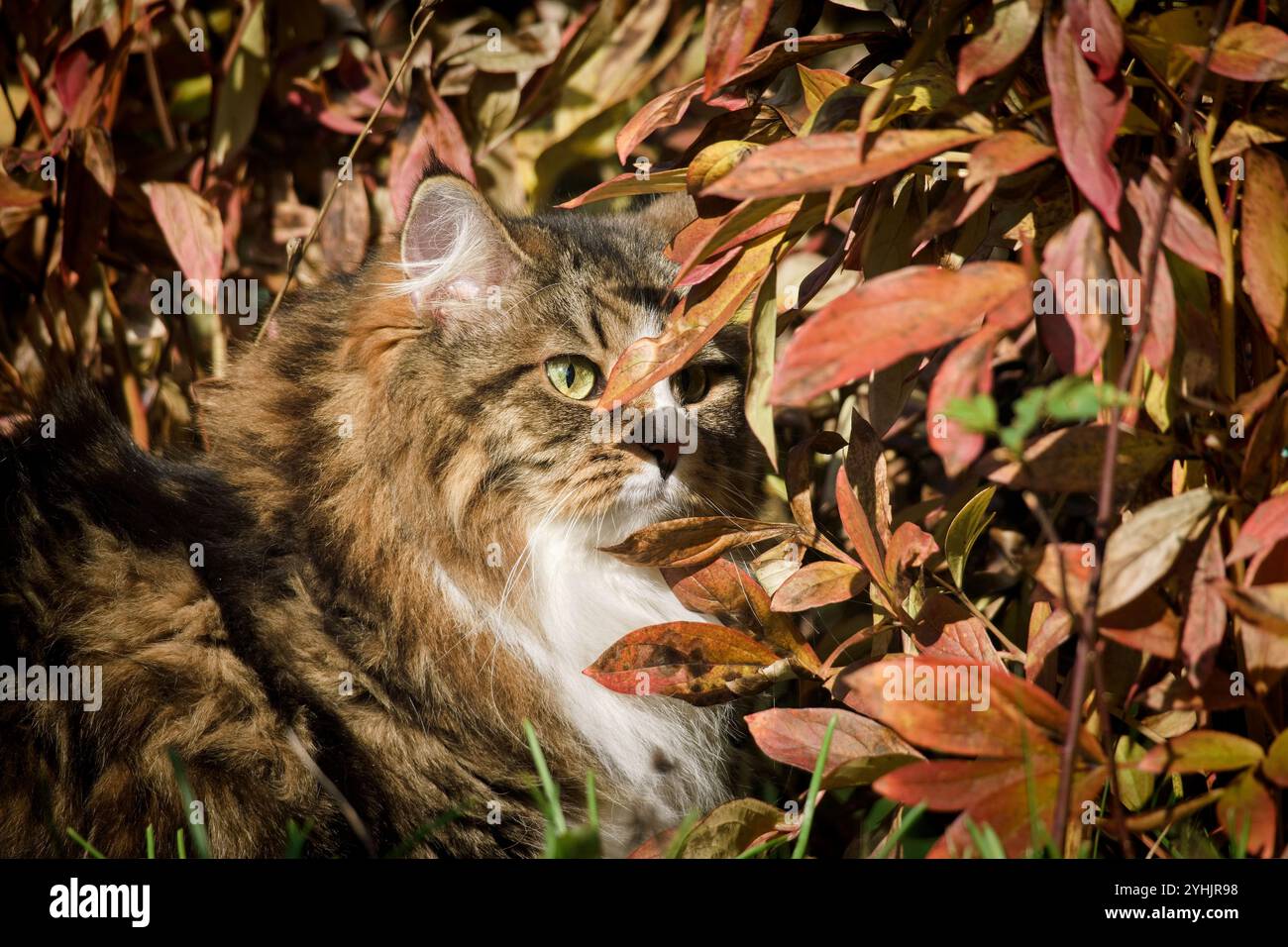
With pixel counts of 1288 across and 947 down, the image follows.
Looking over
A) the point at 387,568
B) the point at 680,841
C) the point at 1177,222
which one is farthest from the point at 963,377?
the point at 387,568

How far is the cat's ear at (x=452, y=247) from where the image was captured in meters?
2.06

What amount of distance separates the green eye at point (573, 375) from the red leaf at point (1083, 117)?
1.09 metres

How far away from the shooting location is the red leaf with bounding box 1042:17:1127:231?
4.22 ft

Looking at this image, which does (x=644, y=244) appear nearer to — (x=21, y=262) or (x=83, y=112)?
(x=83, y=112)

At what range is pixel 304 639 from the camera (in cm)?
204

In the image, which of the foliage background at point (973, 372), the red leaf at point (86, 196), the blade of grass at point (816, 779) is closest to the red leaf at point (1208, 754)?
the foliage background at point (973, 372)

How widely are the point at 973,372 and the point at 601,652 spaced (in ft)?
3.77

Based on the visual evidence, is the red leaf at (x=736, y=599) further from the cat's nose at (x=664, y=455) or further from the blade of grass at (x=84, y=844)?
the blade of grass at (x=84, y=844)

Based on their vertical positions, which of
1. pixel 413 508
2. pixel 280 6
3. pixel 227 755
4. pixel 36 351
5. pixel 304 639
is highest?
pixel 280 6

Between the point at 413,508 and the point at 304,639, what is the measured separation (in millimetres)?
313

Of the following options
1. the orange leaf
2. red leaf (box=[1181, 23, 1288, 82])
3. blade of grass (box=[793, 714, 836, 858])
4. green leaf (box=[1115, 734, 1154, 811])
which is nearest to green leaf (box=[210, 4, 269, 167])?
the orange leaf

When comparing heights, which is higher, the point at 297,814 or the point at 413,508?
the point at 413,508

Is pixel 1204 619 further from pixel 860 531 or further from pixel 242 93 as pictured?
pixel 242 93

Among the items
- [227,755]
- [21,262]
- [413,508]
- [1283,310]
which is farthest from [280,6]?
[1283,310]
